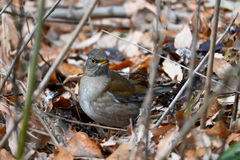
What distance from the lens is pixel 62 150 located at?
2996mm

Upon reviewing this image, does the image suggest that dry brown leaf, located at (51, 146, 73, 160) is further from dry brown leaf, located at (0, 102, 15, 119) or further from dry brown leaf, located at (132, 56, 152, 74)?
dry brown leaf, located at (132, 56, 152, 74)

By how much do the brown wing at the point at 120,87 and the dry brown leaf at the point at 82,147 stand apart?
1015 millimetres

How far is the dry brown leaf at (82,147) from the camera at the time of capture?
3055 mm

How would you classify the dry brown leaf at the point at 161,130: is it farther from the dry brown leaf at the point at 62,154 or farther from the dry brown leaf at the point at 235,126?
the dry brown leaf at the point at 62,154

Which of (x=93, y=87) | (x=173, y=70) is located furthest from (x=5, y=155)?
(x=173, y=70)

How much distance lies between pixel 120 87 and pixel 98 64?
0.40 metres

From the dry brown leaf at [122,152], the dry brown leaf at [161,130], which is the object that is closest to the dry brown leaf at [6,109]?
the dry brown leaf at [122,152]

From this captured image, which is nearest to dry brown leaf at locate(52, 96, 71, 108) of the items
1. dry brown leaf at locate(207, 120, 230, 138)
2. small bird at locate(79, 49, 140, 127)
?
small bird at locate(79, 49, 140, 127)

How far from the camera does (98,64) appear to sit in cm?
413

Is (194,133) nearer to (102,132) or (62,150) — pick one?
(62,150)

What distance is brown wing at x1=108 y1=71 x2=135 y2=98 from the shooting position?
4086 mm

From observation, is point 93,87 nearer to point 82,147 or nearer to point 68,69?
point 82,147


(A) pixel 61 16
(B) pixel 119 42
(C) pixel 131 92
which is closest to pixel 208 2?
(B) pixel 119 42

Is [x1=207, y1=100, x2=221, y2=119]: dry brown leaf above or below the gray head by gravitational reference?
below
